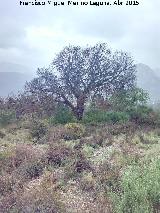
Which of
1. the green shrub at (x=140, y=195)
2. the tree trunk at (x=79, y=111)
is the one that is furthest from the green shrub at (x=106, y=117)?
the green shrub at (x=140, y=195)

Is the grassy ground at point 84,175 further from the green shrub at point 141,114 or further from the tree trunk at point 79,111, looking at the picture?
the tree trunk at point 79,111

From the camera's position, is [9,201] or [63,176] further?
[63,176]

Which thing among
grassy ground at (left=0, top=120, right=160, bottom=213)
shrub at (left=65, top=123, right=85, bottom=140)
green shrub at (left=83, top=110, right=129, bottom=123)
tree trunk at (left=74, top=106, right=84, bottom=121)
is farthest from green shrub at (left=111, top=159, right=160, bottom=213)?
tree trunk at (left=74, top=106, right=84, bottom=121)

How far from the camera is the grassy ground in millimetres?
10195

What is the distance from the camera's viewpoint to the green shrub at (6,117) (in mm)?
31569

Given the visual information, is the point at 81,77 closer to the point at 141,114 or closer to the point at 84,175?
the point at 141,114

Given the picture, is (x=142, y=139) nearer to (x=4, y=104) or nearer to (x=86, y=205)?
(x=86, y=205)

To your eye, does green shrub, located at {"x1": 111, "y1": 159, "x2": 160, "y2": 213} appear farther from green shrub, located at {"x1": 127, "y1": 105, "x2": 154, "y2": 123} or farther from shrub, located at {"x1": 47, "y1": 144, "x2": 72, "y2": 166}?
green shrub, located at {"x1": 127, "y1": 105, "x2": 154, "y2": 123}

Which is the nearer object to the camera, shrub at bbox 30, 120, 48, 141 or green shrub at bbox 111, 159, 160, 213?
green shrub at bbox 111, 159, 160, 213

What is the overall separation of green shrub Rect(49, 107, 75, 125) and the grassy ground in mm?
6613

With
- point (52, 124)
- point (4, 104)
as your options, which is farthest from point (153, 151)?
point (4, 104)

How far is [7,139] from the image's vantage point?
24016 millimetres

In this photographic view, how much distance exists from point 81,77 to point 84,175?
854 inches

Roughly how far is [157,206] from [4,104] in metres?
28.7
